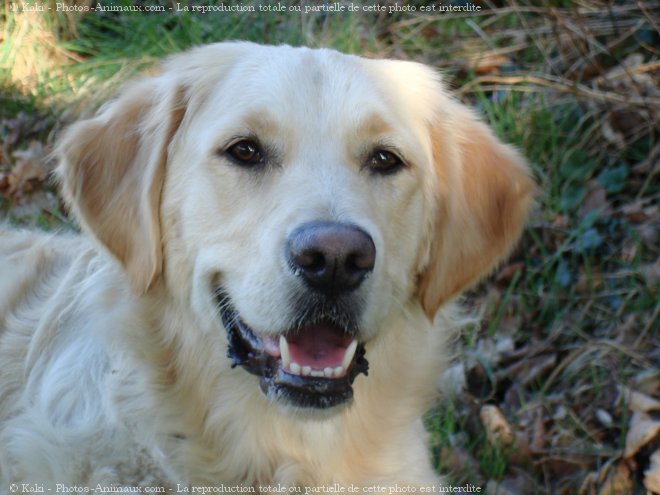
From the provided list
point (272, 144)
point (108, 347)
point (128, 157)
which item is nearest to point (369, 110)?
point (272, 144)

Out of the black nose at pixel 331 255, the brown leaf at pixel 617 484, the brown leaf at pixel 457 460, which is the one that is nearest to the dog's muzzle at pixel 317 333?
the black nose at pixel 331 255

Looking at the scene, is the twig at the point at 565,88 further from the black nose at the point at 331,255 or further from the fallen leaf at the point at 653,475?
the black nose at the point at 331,255

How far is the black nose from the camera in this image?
2.64 meters

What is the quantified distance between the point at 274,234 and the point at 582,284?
277 cm

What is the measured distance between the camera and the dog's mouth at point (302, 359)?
2.89m

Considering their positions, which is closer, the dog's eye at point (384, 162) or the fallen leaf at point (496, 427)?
the dog's eye at point (384, 162)

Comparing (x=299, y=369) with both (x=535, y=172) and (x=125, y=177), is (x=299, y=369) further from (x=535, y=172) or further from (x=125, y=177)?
(x=535, y=172)

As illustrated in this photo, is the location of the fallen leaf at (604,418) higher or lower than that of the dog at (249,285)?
lower

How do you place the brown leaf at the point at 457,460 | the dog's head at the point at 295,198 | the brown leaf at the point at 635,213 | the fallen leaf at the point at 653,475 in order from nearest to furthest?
the dog's head at the point at 295,198 < the fallen leaf at the point at 653,475 < the brown leaf at the point at 457,460 < the brown leaf at the point at 635,213

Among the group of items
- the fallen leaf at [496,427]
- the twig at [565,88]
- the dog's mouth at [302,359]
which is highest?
the dog's mouth at [302,359]

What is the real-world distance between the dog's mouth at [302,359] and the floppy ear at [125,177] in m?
0.35

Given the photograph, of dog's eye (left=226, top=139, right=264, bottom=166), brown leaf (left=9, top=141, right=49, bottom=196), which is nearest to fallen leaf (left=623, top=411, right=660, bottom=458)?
dog's eye (left=226, top=139, right=264, bottom=166)

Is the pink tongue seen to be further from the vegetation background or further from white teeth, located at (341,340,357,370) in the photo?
the vegetation background

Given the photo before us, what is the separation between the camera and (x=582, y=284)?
507 centimetres
